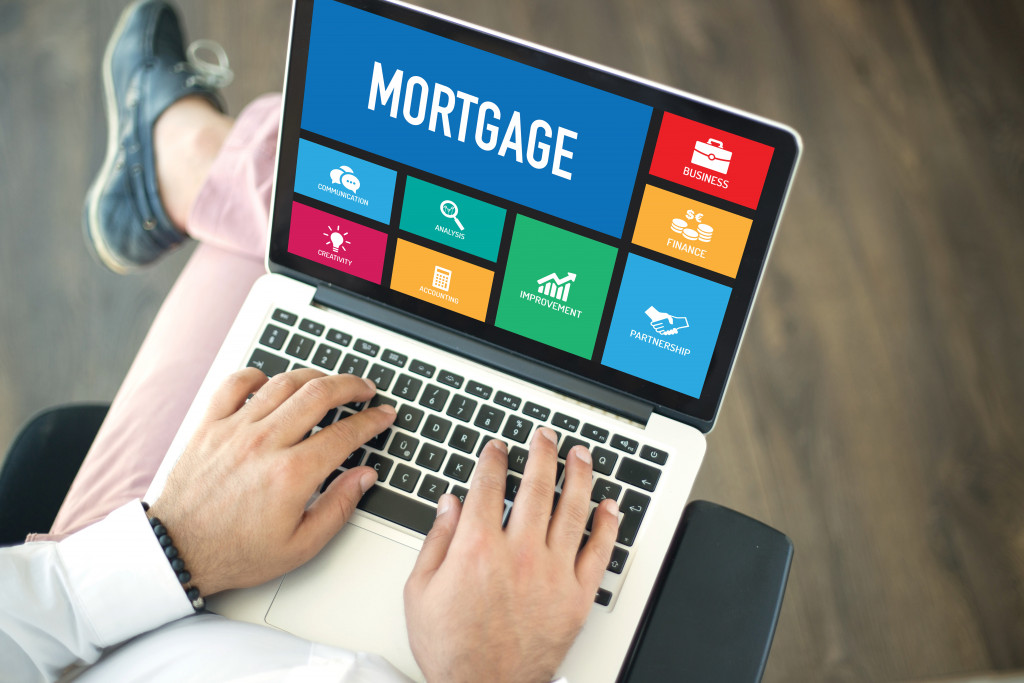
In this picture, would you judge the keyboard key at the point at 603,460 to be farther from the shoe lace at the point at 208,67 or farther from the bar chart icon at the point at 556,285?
the shoe lace at the point at 208,67

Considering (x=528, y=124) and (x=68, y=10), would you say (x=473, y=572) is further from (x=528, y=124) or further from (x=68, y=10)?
(x=68, y=10)

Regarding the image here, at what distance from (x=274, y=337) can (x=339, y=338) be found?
7 centimetres

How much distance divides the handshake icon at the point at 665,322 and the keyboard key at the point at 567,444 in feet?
0.42

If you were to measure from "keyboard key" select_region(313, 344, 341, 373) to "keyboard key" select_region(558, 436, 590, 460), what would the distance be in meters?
0.24

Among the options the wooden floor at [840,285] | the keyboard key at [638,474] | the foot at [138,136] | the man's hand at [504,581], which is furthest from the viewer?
the wooden floor at [840,285]

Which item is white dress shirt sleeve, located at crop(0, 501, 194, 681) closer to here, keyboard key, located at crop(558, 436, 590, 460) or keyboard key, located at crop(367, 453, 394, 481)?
keyboard key, located at crop(367, 453, 394, 481)

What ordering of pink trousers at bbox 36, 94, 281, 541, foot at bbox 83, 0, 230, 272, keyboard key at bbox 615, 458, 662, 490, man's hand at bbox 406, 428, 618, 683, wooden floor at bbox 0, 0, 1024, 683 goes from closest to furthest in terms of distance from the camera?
man's hand at bbox 406, 428, 618, 683
keyboard key at bbox 615, 458, 662, 490
pink trousers at bbox 36, 94, 281, 541
foot at bbox 83, 0, 230, 272
wooden floor at bbox 0, 0, 1024, 683

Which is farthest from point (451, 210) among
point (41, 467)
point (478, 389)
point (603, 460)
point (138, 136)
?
point (138, 136)

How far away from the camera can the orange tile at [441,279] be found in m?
0.75

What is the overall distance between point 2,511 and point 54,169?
98 cm

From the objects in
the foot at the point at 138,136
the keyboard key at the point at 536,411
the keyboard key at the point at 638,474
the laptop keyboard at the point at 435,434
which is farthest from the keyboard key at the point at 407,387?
the foot at the point at 138,136

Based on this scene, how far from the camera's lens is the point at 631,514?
0.72 meters

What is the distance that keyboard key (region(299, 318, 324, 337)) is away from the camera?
0.80m

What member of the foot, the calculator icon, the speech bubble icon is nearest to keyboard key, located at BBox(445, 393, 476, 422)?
the calculator icon
